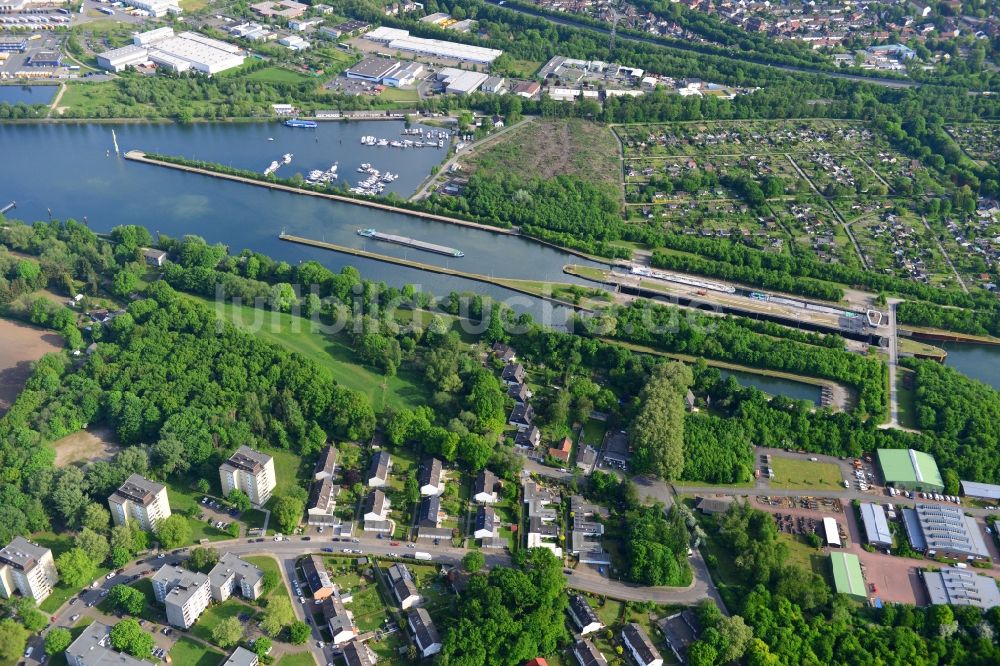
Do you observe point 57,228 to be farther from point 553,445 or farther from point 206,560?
point 553,445

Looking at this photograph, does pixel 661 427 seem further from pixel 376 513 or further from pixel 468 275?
pixel 468 275

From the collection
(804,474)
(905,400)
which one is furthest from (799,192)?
(804,474)

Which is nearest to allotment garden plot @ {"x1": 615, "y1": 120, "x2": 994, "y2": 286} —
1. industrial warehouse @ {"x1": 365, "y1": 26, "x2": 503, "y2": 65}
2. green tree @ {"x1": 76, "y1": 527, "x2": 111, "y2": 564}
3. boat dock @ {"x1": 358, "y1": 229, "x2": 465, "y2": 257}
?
boat dock @ {"x1": 358, "y1": 229, "x2": 465, "y2": 257}

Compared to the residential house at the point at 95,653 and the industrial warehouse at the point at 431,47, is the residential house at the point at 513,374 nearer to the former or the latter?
the residential house at the point at 95,653

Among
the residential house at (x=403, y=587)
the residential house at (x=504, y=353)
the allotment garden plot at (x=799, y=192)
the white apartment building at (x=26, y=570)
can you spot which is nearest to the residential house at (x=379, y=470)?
the residential house at (x=403, y=587)

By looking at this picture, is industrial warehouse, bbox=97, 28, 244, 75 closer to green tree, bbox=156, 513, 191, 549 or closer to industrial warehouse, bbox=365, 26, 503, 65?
industrial warehouse, bbox=365, 26, 503, 65

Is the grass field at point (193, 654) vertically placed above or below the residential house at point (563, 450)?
below

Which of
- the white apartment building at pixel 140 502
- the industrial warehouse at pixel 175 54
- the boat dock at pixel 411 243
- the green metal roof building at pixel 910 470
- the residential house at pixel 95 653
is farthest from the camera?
the industrial warehouse at pixel 175 54
